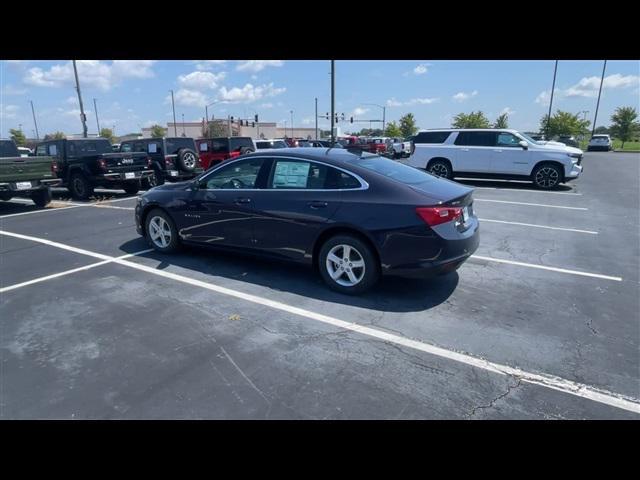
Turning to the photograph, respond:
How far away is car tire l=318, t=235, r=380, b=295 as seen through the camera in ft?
14.5

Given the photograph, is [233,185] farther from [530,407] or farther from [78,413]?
[530,407]

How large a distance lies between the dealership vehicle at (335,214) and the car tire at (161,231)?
0.25 meters

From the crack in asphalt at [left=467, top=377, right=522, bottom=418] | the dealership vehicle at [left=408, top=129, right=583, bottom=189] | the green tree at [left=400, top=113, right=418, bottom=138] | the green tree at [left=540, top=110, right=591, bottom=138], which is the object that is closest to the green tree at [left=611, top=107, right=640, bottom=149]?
the green tree at [left=540, top=110, right=591, bottom=138]

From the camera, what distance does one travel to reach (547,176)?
1297 centimetres

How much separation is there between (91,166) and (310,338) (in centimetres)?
1133

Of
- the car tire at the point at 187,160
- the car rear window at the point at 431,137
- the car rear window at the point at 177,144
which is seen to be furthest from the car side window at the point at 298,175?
the car rear window at the point at 431,137

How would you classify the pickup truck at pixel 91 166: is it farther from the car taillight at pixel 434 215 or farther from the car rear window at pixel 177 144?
the car taillight at pixel 434 215

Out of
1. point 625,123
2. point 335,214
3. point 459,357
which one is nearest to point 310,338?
point 459,357

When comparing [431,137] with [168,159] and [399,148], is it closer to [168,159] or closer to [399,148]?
[168,159]

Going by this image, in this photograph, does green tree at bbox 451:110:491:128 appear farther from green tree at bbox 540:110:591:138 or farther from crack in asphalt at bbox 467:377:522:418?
crack in asphalt at bbox 467:377:522:418

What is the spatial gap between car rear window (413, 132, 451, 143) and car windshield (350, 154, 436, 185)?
10309 millimetres
